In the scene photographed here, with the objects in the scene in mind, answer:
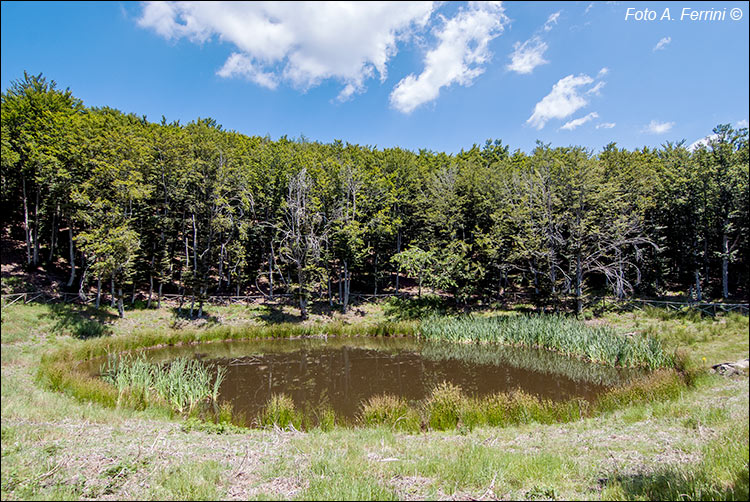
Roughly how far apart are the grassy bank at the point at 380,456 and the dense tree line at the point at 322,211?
17.1 metres

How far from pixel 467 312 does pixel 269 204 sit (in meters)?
20.7

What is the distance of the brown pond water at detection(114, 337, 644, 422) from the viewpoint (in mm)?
12984

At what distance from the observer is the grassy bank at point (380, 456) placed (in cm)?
507

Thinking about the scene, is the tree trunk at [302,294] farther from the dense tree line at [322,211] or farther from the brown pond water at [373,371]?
the brown pond water at [373,371]

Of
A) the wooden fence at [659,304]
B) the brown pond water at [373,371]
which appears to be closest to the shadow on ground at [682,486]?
the brown pond water at [373,371]

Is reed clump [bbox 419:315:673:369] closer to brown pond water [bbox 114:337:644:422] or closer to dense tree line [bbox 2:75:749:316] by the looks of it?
brown pond water [bbox 114:337:644:422]

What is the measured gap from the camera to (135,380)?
12.0 meters

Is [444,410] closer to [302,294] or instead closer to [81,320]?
[302,294]

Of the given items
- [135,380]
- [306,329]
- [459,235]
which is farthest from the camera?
[459,235]

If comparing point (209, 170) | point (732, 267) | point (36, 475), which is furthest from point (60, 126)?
point (732, 267)

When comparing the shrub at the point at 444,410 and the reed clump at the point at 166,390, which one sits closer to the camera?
the shrub at the point at 444,410

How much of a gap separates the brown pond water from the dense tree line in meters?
8.39

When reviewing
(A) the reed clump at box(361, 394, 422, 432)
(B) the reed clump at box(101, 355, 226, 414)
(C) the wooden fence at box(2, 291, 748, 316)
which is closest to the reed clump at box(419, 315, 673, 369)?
(C) the wooden fence at box(2, 291, 748, 316)

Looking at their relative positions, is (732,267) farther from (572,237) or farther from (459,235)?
(459,235)
